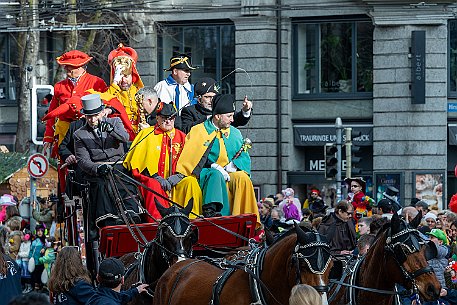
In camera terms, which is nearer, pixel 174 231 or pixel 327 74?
pixel 174 231

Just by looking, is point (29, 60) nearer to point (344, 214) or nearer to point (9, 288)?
point (344, 214)

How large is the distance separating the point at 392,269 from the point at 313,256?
1.02 meters

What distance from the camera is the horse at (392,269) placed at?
35.3 ft

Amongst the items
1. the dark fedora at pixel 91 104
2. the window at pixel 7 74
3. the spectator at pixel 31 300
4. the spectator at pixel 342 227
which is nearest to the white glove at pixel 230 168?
the dark fedora at pixel 91 104

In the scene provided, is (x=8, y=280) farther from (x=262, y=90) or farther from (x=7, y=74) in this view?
(x=7, y=74)

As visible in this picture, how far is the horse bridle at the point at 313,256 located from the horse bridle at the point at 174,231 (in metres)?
2.38

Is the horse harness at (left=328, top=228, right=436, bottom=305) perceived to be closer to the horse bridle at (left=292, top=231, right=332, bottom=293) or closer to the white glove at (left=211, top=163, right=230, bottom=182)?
the horse bridle at (left=292, top=231, right=332, bottom=293)

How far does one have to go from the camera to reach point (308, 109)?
1318 inches

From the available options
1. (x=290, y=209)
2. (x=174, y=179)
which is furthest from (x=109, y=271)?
(x=290, y=209)

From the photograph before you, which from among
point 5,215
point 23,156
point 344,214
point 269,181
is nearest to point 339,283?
point 344,214

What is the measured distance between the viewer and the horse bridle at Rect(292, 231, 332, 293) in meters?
10.2

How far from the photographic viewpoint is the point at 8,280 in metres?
12.0

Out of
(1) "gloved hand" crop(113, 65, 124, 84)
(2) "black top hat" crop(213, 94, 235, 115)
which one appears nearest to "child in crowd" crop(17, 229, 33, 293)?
(1) "gloved hand" crop(113, 65, 124, 84)

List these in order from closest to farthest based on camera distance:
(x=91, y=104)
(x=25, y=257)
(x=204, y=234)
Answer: (x=204, y=234) < (x=91, y=104) < (x=25, y=257)
